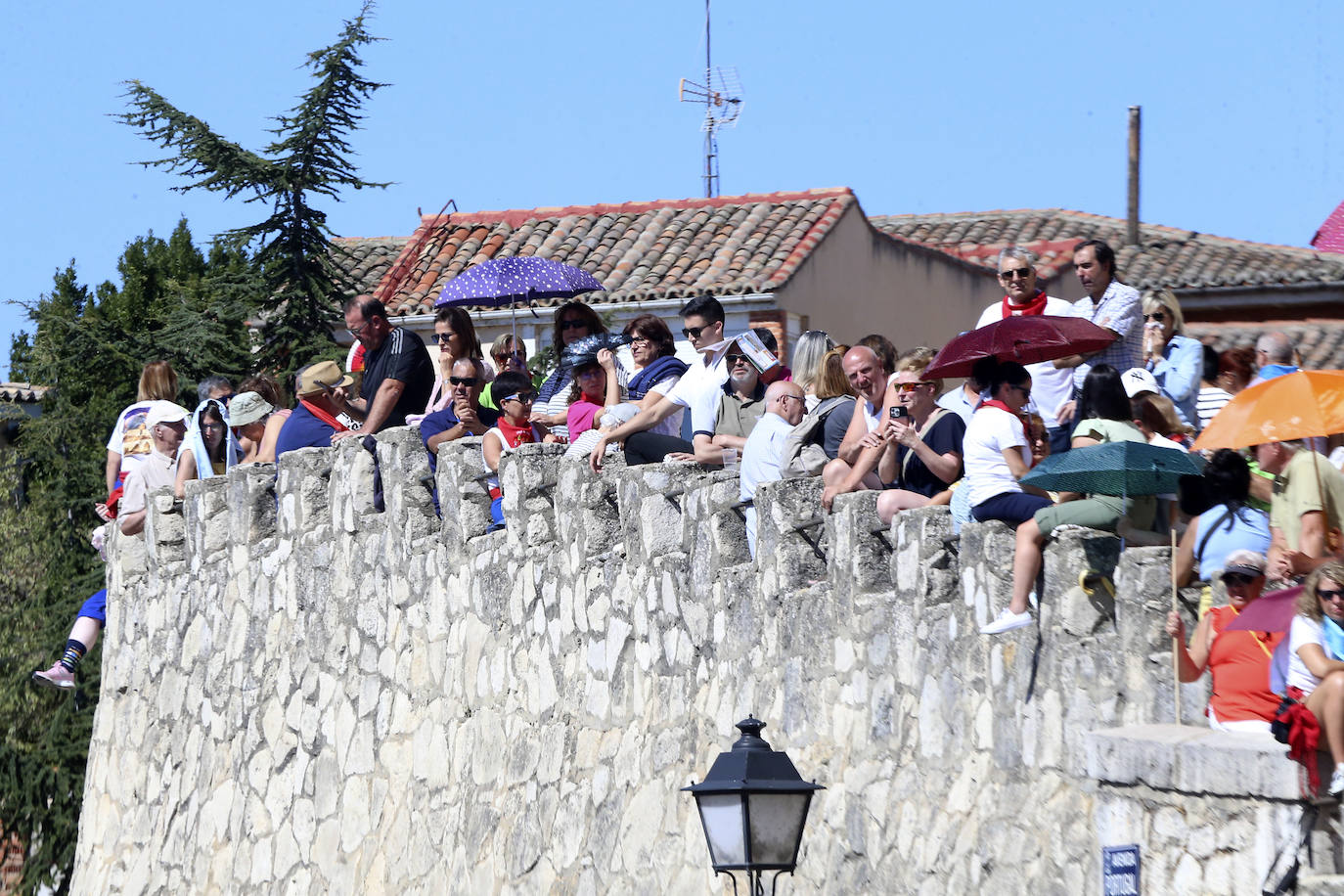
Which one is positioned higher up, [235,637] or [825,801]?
[235,637]

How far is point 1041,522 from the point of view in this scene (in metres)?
7.62

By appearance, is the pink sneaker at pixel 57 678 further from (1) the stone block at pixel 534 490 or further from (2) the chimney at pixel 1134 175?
(2) the chimney at pixel 1134 175

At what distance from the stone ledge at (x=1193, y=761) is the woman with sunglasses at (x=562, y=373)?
16.5 feet

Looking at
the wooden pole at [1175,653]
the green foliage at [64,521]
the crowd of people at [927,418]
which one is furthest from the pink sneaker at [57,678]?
the wooden pole at [1175,653]

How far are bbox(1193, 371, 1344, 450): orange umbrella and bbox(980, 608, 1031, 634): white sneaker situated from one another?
0.92 metres

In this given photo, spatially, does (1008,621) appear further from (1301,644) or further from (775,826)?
(1301,644)

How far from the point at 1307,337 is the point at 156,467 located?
1277cm

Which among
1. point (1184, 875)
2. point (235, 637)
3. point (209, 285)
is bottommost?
point (1184, 875)

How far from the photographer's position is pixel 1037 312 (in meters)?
9.61

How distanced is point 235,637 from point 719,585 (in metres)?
5.50

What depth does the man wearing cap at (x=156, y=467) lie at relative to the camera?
49.1ft

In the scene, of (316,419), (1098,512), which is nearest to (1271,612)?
(1098,512)

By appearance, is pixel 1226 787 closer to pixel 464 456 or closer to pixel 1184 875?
pixel 1184 875

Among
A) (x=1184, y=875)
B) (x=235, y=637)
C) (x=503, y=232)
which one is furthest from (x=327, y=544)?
(x=503, y=232)
